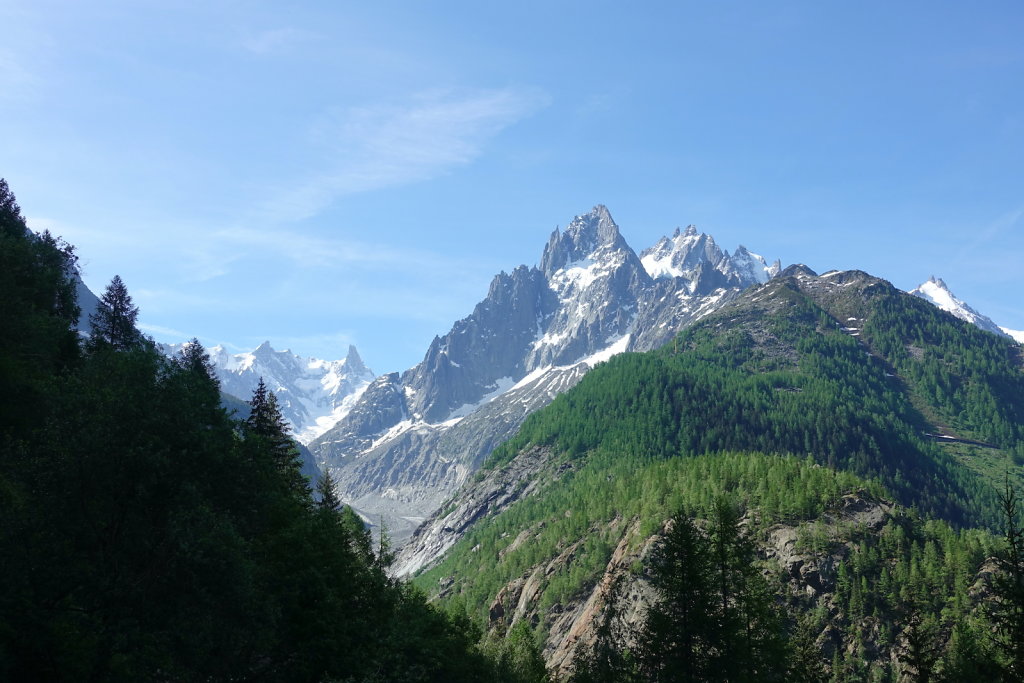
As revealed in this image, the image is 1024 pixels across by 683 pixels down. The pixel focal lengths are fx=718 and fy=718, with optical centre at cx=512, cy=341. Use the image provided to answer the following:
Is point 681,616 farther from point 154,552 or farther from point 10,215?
point 10,215

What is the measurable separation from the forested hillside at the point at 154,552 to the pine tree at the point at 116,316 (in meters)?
45.2

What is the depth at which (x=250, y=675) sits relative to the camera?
33.6 meters

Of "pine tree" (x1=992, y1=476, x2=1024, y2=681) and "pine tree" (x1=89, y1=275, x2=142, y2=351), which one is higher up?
"pine tree" (x1=89, y1=275, x2=142, y2=351)

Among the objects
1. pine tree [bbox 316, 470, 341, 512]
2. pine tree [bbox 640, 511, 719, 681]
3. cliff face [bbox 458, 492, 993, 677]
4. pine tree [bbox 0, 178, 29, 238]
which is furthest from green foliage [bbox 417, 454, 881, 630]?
pine tree [bbox 0, 178, 29, 238]

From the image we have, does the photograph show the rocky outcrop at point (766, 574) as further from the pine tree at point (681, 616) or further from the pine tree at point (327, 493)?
the pine tree at point (681, 616)

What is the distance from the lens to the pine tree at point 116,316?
85250mm

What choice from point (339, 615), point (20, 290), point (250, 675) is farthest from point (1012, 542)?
point (20, 290)

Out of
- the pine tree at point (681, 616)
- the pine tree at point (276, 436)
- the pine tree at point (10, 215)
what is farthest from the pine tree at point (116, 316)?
the pine tree at point (681, 616)

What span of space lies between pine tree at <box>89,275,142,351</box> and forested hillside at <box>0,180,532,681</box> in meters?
45.2

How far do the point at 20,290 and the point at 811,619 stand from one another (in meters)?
102

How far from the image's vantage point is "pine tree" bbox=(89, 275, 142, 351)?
280 feet

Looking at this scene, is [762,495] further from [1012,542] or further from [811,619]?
[1012,542]

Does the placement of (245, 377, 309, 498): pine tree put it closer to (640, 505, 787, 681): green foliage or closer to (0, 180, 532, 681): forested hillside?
(0, 180, 532, 681): forested hillside

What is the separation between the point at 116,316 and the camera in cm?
8700
